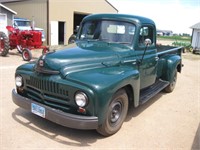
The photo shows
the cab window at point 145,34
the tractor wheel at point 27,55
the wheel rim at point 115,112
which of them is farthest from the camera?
the tractor wheel at point 27,55

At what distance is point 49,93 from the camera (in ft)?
13.4

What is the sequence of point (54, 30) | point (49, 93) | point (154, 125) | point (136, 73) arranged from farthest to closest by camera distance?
point (54, 30)
point (154, 125)
point (136, 73)
point (49, 93)

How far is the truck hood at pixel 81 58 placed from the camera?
417 centimetres

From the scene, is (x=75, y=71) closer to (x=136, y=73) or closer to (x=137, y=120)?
(x=136, y=73)

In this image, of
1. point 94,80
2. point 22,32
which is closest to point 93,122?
point 94,80

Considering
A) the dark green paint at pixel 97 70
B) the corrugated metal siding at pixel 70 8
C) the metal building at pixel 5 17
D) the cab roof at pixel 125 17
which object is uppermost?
the corrugated metal siding at pixel 70 8

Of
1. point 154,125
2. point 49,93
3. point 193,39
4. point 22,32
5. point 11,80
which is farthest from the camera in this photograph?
point 193,39

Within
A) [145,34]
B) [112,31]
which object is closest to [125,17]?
[112,31]

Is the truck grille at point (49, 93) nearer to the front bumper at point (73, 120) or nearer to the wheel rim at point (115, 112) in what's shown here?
the front bumper at point (73, 120)

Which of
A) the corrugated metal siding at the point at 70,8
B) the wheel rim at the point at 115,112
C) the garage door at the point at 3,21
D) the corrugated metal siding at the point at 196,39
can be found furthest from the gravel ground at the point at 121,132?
the corrugated metal siding at the point at 196,39

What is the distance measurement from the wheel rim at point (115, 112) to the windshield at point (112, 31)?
1462 mm

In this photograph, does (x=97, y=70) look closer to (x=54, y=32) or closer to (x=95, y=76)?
(x=95, y=76)

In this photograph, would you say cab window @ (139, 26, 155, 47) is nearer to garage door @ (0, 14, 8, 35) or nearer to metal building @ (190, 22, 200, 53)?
garage door @ (0, 14, 8, 35)

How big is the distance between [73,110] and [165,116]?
2.53 m
